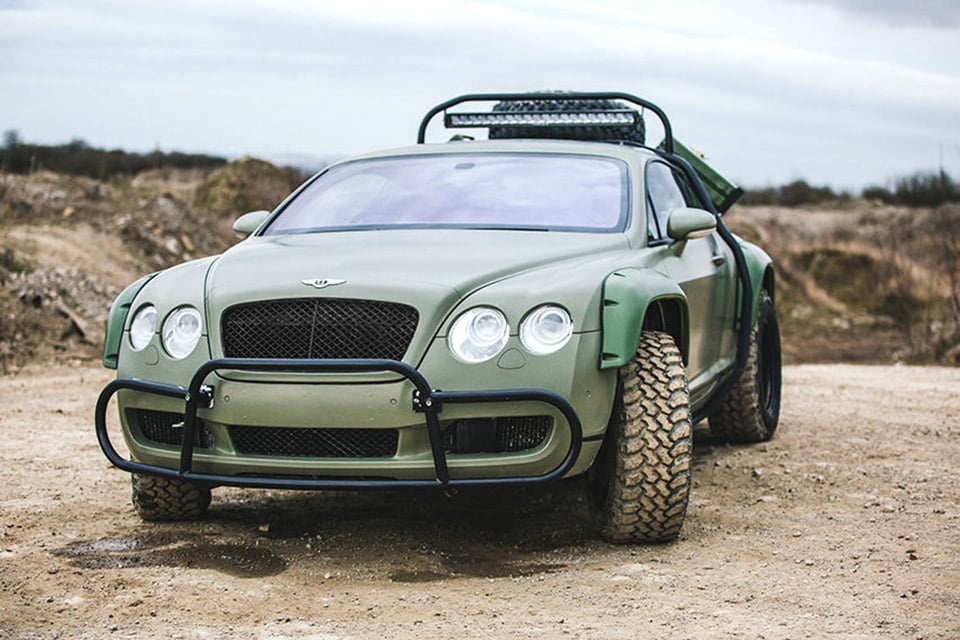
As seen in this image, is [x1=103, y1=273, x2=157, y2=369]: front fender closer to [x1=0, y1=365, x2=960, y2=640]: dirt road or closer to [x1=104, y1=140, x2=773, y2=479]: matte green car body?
[x1=104, y1=140, x2=773, y2=479]: matte green car body

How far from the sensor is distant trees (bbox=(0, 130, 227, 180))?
26219mm

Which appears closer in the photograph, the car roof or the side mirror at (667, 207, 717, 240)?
the side mirror at (667, 207, 717, 240)

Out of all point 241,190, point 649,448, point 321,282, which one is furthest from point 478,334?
point 241,190

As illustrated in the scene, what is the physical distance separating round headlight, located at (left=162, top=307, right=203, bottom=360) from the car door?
199 centimetres

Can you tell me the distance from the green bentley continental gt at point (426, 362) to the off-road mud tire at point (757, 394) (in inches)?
78.8

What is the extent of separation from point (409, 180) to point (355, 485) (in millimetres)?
1932

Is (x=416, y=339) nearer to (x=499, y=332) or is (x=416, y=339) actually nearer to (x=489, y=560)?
(x=499, y=332)

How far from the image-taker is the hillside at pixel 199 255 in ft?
42.4

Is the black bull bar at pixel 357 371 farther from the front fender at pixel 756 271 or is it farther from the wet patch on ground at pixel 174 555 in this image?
the front fender at pixel 756 271

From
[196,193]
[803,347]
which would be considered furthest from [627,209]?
[196,193]

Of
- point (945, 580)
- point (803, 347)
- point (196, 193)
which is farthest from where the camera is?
point (196, 193)

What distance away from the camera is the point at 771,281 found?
324 inches

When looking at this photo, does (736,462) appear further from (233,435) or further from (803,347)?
(803,347)

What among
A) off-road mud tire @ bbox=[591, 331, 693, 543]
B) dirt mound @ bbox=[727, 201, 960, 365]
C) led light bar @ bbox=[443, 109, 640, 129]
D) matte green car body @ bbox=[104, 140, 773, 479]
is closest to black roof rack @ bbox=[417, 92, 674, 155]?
led light bar @ bbox=[443, 109, 640, 129]
